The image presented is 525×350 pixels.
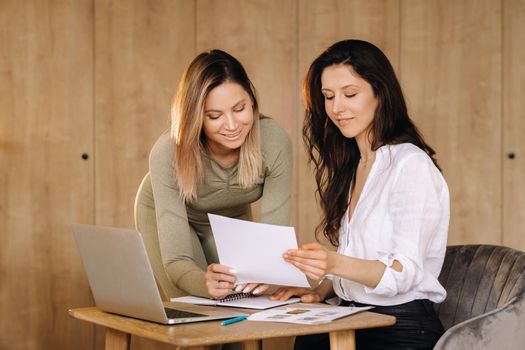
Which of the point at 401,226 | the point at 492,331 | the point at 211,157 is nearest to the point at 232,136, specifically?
the point at 211,157

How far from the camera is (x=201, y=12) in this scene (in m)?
4.52

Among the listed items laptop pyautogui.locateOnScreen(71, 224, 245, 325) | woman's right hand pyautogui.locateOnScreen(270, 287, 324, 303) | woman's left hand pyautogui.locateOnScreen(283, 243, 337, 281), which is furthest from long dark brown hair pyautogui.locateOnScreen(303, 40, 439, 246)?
laptop pyautogui.locateOnScreen(71, 224, 245, 325)

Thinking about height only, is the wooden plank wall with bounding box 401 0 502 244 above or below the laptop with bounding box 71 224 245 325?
above

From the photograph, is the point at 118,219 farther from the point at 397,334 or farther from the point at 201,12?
the point at 397,334

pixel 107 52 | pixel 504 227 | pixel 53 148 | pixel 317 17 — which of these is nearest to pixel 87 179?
pixel 53 148

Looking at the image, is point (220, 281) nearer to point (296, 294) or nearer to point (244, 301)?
point (244, 301)

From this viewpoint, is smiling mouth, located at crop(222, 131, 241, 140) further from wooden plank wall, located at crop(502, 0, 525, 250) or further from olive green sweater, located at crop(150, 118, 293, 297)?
wooden plank wall, located at crop(502, 0, 525, 250)

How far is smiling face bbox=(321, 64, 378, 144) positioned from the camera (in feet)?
7.86

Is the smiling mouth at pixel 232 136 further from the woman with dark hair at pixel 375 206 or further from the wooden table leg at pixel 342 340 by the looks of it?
the wooden table leg at pixel 342 340

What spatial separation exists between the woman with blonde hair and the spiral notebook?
207mm

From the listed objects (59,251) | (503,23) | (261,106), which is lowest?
(59,251)

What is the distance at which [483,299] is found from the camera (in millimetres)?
2482

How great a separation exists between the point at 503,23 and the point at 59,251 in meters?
2.55

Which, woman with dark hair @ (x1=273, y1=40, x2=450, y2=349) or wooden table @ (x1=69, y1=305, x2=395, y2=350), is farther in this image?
woman with dark hair @ (x1=273, y1=40, x2=450, y2=349)
